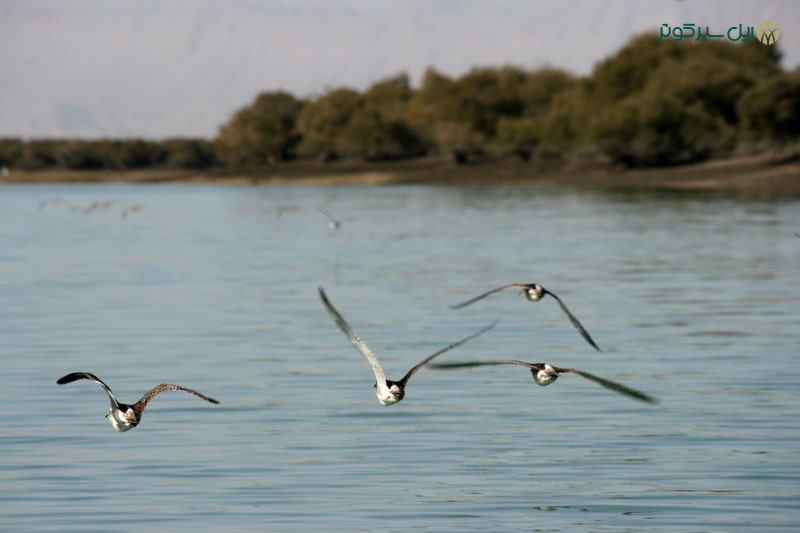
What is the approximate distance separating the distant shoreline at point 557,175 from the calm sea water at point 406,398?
212 ft

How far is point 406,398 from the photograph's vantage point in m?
25.3

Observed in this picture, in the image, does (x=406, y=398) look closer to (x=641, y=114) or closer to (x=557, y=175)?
(x=641, y=114)

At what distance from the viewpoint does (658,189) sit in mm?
123812

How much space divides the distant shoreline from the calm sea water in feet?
212

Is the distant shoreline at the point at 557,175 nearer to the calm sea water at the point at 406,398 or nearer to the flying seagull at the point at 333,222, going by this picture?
the flying seagull at the point at 333,222

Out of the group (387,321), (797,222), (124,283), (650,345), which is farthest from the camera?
(797,222)

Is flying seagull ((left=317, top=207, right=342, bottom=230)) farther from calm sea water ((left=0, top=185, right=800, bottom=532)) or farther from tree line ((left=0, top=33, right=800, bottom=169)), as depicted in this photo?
tree line ((left=0, top=33, right=800, bottom=169))

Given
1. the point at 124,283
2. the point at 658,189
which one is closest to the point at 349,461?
the point at 124,283

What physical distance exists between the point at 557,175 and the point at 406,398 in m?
126

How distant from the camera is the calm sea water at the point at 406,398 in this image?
18.1 m

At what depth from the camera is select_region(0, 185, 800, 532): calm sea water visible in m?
18.1

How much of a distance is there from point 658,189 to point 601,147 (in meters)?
18.4

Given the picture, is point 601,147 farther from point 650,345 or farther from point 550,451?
point 550,451

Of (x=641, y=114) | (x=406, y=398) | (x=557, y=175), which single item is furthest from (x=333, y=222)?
(x=557, y=175)
